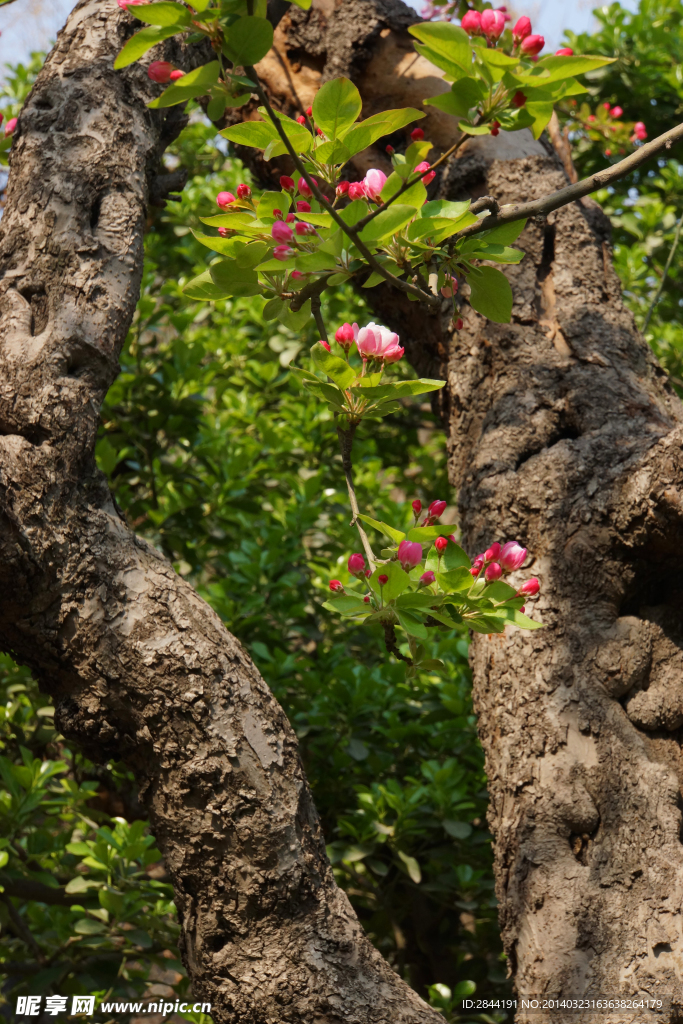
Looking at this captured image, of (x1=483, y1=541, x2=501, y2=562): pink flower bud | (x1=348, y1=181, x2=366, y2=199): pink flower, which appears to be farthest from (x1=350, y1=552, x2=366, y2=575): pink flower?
(x1=348, y1=181, x2=366, y2=199): pink flower

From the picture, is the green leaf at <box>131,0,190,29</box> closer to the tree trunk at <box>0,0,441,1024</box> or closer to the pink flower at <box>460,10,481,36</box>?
the pink flower at <box>460,10,481,36</box>

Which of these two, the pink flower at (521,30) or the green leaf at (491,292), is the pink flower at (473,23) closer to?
the pink flower at (521,30)

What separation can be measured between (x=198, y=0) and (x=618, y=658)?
4.26 ft

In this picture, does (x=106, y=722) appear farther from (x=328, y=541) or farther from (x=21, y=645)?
(x=328, y=541)

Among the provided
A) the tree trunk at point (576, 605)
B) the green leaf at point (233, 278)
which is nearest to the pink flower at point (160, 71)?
the green leaf at point (233, 278)

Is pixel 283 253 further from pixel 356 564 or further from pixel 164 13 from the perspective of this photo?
→ pixel 356 564

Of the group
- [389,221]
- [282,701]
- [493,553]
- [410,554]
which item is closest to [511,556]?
[493,553]

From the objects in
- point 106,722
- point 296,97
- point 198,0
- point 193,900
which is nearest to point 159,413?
point 296,97

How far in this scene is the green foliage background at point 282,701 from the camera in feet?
7.13

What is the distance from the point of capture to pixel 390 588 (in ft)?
3.48

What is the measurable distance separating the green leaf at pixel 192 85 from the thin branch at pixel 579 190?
390 mm

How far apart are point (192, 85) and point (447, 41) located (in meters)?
0.32

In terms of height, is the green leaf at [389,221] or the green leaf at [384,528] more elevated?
the green leaf at [389,221]

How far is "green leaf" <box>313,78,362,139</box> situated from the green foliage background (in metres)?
1.73
